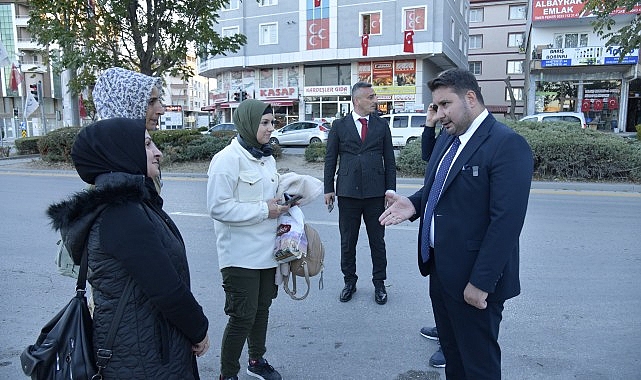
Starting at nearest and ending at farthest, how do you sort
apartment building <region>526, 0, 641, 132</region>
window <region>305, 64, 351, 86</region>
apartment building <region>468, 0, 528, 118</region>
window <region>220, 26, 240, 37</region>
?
apartment building <region>526, 0, 641, 132</region>
window <region>305, 64, 351, 86</region>
window <region>220, 26, 240, 37</region>
apartment building <region>468, 0, 528, 118</region>

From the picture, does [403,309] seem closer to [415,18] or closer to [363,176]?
[363,176]

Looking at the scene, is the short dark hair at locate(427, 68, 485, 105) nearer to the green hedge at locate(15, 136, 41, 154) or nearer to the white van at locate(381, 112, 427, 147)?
the white van at locate(381, 112, 427, 147)

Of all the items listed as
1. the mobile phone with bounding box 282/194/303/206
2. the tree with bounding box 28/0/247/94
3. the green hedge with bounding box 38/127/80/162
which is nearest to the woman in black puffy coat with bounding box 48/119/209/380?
the mobile phone with bounding box 282/194/303/206

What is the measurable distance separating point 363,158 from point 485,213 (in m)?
2.29

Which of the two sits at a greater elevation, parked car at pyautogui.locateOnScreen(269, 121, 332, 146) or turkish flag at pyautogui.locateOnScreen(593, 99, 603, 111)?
turkish flag at pyautogui.locateOnScreen(593, 99, 603, 111)

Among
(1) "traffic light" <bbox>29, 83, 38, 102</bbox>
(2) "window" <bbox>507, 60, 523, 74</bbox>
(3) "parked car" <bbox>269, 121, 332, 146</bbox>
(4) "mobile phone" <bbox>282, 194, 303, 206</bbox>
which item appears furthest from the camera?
(2) "window" <bbox>507, 60, 523, 74</bbox>

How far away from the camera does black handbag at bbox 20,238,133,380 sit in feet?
5.85

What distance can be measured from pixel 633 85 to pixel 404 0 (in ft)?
53.7

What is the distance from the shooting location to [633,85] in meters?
32.0

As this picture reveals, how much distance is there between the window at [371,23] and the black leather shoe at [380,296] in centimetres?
3318

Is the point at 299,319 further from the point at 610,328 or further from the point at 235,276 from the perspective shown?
the point at 610,328

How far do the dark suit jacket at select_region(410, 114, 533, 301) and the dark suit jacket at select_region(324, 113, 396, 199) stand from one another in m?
2.04

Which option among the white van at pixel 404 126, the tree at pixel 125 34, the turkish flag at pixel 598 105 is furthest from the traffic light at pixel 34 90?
the turkish flag at pixel 598 105

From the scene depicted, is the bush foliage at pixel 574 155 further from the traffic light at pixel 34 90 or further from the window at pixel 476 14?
the window at pixel 476 14
